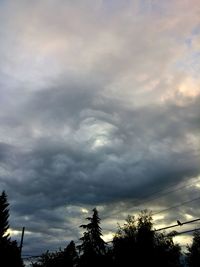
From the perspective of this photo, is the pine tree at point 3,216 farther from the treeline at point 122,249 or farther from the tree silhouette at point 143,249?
the tree silhouette at point 143,249

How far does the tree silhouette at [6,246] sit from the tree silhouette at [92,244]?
44.4 ft

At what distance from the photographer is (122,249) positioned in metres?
48.5

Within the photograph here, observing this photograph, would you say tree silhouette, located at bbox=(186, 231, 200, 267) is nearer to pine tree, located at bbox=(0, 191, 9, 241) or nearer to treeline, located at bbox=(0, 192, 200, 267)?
treeline, located at bbox=(0, 192, 200, 267)

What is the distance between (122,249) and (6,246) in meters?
20.4

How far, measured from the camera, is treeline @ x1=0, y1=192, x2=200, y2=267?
4734cm

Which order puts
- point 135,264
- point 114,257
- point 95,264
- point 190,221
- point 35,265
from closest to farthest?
point 190,221, point 135,264, point 114,257, point 95,264, point 35,265

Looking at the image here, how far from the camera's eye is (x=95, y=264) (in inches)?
2283

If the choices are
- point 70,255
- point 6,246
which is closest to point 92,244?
point 70,255

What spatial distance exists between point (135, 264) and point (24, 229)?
57.1ft

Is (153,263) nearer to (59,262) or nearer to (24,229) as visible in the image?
(24,229)

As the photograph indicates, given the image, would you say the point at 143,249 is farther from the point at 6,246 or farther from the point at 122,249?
the point at 6,246

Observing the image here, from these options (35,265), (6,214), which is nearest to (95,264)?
(6,214)

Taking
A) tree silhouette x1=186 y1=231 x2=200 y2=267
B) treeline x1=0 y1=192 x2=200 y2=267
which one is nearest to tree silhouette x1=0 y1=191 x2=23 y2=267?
treeline x1=0 y1=192 x2=200 y2=267

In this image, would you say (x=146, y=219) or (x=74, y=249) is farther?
(x=74, y=249)
